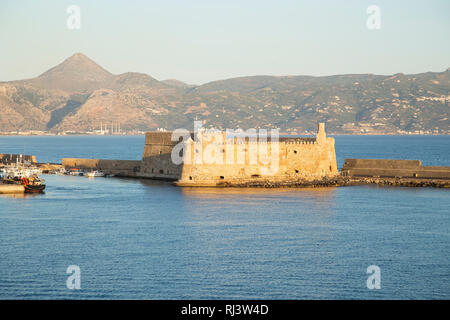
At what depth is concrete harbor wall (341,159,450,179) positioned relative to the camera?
5312 centimetres

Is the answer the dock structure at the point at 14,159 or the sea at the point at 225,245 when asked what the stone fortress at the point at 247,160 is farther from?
the dock structure at the point at 14,159

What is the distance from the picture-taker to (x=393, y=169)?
54594 millimetres

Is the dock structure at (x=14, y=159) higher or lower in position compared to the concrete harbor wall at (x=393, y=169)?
higher

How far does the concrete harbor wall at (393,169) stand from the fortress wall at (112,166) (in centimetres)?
1850

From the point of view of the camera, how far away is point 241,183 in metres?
49.8

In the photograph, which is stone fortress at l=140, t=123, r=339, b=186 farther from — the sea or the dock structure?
the dock structure

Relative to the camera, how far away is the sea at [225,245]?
22.6 m

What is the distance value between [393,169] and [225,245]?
29.0m

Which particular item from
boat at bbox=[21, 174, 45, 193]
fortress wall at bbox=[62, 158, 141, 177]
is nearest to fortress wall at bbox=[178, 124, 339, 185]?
boat at bbox=[21, 174, 45, 193]

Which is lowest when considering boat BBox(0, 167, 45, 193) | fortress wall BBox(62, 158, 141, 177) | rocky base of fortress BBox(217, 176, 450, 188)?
rocky base of fortress BBox(217, 176, 450, 188)

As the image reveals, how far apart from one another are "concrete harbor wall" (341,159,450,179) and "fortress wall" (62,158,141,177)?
60.7 ft

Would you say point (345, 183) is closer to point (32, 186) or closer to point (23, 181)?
point (32, 186)

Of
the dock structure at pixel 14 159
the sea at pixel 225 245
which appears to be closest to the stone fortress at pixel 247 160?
the sea at pixel 225 245
